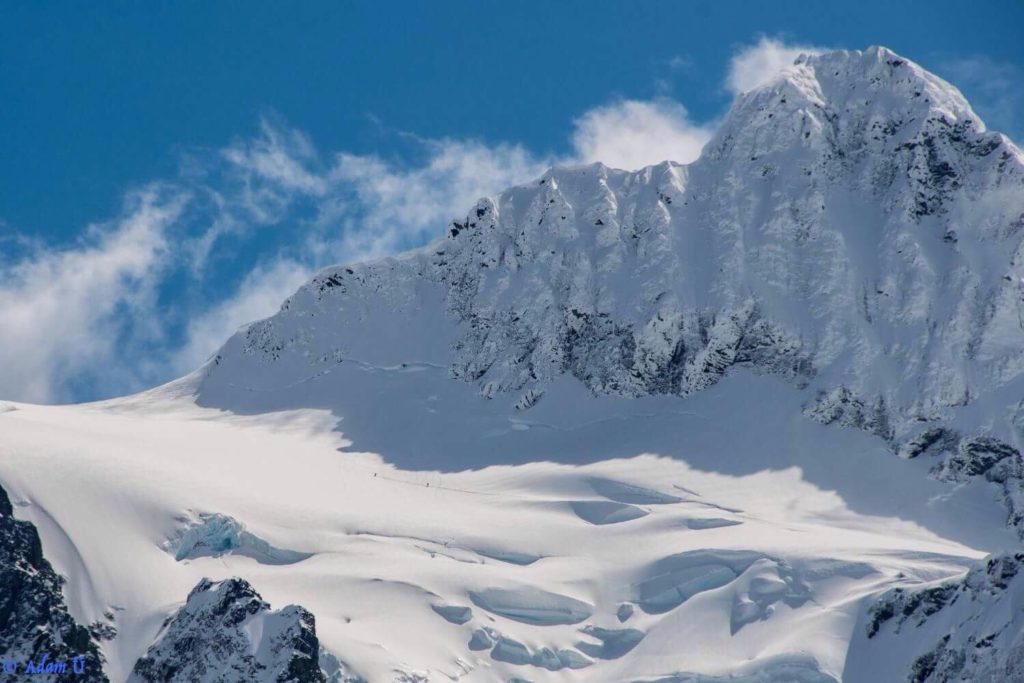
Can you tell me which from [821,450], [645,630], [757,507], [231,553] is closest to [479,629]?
[645,630]

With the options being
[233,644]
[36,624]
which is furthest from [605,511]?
[36,624]

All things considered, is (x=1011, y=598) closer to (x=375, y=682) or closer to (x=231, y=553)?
(x=375, y=682)

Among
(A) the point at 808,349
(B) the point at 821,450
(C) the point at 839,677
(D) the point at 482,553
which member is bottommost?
(C) the point at 839,677

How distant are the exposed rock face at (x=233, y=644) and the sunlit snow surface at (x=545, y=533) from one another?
3083 mm

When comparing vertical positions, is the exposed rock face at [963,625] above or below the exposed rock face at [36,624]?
below

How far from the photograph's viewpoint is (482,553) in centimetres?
16438

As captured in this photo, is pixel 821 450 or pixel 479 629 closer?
pixel 479 629

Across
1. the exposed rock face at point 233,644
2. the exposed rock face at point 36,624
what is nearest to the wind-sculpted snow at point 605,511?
the exposed rock face at point 233,644

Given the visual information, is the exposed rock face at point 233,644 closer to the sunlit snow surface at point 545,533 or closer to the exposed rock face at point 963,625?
the sunlit snow surface at point 545,533

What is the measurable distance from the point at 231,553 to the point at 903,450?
70.2 m

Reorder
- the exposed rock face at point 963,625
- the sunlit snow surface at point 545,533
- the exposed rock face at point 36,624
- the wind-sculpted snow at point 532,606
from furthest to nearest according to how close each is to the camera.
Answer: the wind-sculpted snow at point 532,606, the sunlit snow surface at point 545,533, the exposed rock face at point 36,624, the exposed rock face at point 963,625

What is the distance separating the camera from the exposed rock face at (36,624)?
136375 mm

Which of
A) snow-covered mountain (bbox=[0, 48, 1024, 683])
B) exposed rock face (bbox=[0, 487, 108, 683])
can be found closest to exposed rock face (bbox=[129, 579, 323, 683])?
snow-covered mountain (bbox=[0, 48, 1024, 683])
